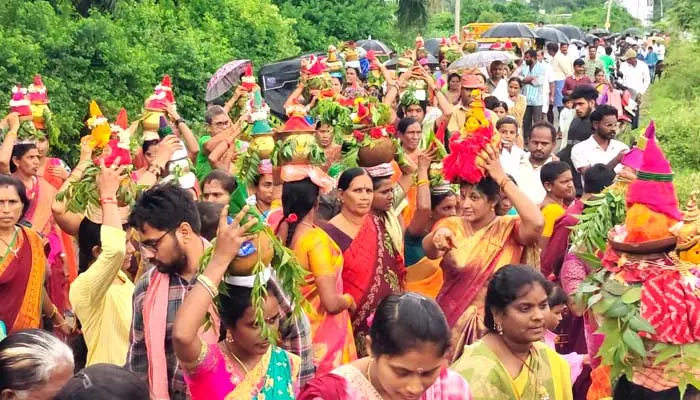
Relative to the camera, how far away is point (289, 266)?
4352 millimetres

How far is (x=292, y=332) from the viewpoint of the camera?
4.52 m

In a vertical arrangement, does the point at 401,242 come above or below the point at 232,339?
below

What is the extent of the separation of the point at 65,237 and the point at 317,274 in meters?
2.76

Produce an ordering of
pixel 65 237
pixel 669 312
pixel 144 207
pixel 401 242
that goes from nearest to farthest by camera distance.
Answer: pixel 669 312
pixel 144 207
pixel 401 242
pixel 65 237

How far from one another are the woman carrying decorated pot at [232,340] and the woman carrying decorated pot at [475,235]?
171 centimetres

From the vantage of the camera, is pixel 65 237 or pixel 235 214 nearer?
pixel 235 214

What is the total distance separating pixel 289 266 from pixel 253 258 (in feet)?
0.82

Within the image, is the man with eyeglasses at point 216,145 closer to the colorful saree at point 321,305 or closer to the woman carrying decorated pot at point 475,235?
the colorful saree at point 321,305

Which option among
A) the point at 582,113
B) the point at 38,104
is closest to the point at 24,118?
the point at 38,104

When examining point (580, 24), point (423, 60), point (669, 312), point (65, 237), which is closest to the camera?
point (669, 312)

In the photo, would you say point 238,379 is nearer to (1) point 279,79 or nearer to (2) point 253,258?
(2) point 253,258

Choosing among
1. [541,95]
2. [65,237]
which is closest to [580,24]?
[541,95]

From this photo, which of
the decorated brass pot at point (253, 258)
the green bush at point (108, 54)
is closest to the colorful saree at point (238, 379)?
the decorated brass pot at point (253, 258)

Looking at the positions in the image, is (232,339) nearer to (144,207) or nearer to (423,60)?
(144,207)
